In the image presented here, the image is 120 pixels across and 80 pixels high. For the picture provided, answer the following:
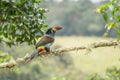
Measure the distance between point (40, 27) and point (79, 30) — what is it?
55.9 m

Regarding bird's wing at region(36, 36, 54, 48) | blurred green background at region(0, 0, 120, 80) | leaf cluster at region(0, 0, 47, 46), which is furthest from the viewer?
blurred green background at region(0, 0, 120, 80)

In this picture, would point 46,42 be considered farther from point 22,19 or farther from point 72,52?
point 72,52

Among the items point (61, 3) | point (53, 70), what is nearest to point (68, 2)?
point (61, 3)

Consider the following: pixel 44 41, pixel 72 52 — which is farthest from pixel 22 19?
pixel 72 52

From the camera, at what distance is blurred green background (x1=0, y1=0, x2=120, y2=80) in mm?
28608

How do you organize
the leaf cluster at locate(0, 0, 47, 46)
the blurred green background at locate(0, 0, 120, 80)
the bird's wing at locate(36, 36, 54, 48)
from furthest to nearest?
the blurred green background at locate(0, 0, 120, 80)
the bird's wing at locate(36, 36, 54, 48)
the leaf cluster at locate(0, 0, 47, 46)

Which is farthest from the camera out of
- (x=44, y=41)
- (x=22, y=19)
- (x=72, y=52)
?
(x=72, y=52)

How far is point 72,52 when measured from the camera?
142 ft

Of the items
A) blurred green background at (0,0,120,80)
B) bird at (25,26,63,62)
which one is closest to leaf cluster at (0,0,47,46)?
bird at (25,26,63,62)

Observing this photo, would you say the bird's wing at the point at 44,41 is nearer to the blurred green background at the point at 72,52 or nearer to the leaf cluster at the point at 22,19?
the leaf cluster at the point at 22,19

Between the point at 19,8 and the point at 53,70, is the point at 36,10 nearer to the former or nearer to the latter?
the point at 19,8

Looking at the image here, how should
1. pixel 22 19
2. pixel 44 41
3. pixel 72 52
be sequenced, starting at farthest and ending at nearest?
pixel 72 52 < pixel 44 41 < pixel 22 19

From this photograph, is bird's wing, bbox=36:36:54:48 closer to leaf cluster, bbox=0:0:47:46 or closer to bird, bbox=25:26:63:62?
bird, bbox=25:26:63:62

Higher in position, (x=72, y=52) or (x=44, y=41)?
(x=44, y=41)
